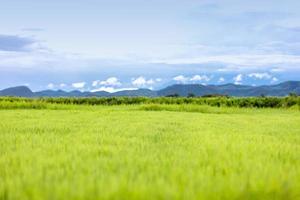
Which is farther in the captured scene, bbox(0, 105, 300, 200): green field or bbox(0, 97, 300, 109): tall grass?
bbox(0, 97, 300, 109): tall grass

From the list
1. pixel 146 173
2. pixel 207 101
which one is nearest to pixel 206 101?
pixel 207 101

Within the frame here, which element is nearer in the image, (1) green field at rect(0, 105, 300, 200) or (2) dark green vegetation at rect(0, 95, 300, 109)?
(1) green field at rect(0, 105, 300, 200)

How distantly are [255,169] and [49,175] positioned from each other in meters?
1.74

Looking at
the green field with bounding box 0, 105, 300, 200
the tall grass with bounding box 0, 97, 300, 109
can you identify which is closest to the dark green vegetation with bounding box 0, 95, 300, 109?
the tall grass with bounding box 0, 97, 300, 109

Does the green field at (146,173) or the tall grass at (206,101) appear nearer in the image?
the green field at (146,173)

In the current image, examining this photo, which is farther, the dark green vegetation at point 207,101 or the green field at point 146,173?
the dark green vegetation at point 207,101

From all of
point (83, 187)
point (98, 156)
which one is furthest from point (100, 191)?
point (98, 156)

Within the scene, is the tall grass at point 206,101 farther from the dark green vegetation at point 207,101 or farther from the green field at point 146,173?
the green field at point 146,173

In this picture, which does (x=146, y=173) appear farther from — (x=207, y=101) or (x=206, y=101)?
(x=207, y=101)

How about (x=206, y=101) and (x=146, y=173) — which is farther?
(x=206, y=101)

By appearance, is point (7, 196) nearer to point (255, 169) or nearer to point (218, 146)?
point (255, 169)

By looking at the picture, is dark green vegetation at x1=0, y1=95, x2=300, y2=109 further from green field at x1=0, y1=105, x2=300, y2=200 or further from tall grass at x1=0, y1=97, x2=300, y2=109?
green field at x1=0, y1=105, x2=300, y2=200

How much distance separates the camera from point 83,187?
→ 2998 millimetres

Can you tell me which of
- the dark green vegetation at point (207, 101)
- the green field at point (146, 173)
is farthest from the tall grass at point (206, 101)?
the green field at point (146, 173)
